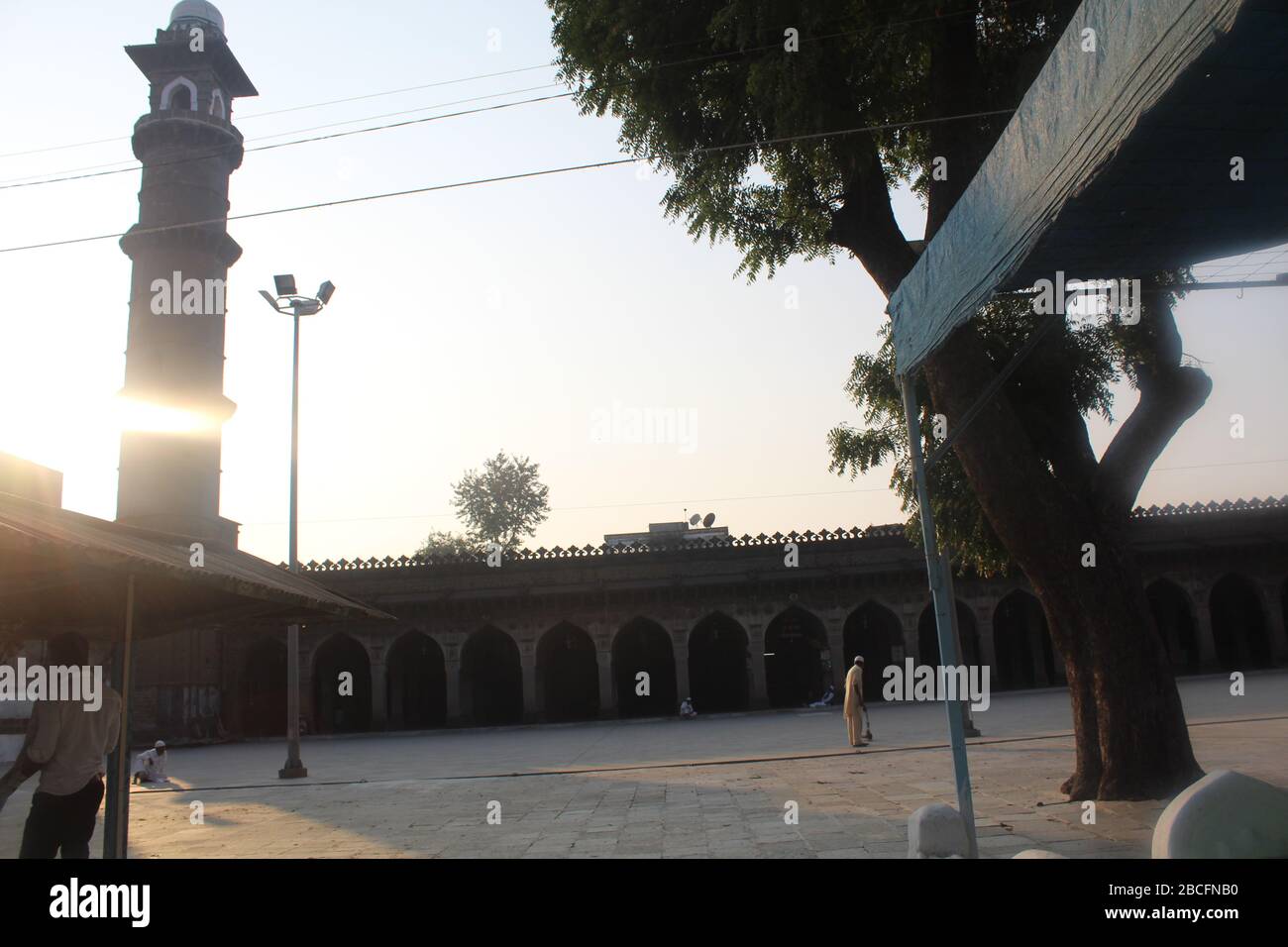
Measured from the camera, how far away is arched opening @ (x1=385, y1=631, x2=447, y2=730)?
32.4 meters

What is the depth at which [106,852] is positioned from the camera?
5699 millimetres

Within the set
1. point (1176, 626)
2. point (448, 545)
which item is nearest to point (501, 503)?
point (448, 545)

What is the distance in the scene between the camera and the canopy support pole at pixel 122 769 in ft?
18.8

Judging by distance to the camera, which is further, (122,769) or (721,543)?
(721,543)

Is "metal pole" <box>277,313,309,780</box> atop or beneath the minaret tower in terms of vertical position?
beneath

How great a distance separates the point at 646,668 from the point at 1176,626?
18.0 m

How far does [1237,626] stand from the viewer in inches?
1254

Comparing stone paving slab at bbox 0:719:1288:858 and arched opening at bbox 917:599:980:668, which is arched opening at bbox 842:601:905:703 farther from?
stone paving slab at bbox 0:719:1288:858

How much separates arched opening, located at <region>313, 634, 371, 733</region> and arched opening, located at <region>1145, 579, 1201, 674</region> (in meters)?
26.4

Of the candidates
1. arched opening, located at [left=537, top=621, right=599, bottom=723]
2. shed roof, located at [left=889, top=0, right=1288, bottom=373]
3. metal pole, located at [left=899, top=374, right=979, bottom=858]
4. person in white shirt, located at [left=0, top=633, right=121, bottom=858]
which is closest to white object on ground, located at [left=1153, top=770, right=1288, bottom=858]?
metal pole, located at [left=899, top=374, right=979, bottom=858]

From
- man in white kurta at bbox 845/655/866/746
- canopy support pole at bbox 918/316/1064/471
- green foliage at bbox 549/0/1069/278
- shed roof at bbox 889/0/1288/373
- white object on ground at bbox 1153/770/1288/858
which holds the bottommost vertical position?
man in white kurta at bbox 845/655/866/746

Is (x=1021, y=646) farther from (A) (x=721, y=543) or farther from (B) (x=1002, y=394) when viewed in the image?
(B) (x=1002, y=394)

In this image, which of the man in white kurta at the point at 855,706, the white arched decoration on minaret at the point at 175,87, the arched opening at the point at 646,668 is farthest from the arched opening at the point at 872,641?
the white arched decoration on minaret at the point at 175,87
